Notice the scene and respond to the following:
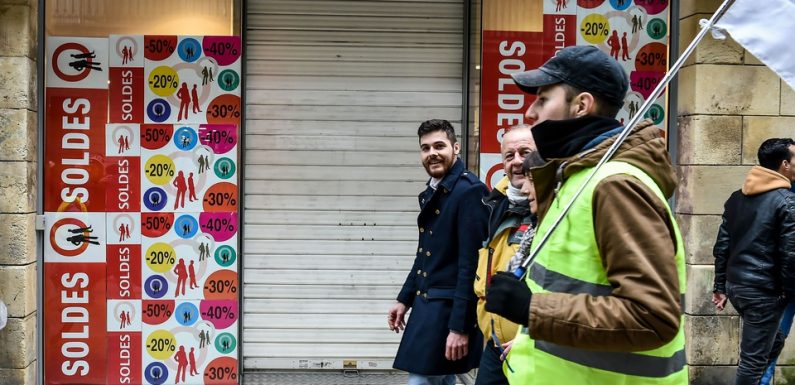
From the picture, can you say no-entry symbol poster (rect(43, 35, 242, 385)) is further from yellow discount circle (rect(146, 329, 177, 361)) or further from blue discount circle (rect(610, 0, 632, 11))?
blue discount circle (rect(610, 0, 632, 11))

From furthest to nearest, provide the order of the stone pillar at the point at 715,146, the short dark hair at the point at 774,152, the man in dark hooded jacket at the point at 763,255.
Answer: the stone pillar at the point at 715,146 < the short dark hair at the point at 774,152 < the man in dark hooded jacket at the point at 763,255

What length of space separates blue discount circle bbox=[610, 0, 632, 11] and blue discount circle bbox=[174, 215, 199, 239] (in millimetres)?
3585

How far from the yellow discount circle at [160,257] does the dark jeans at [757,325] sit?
13.4 feet

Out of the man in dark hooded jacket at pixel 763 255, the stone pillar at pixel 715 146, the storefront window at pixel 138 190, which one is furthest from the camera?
the storefront window at pixel 138 190

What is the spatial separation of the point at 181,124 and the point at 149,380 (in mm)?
1971

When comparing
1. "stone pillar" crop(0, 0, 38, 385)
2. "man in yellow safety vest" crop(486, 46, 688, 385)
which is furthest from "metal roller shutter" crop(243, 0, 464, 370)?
"man in yellow safety vest" crop(486, 46, 688, 385)

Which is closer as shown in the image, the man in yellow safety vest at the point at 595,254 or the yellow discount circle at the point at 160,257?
the man in yellow safety vest at the point at 595,254

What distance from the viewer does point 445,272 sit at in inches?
185

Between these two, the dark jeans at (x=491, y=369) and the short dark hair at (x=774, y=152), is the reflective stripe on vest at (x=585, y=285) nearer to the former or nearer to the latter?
the dark jeans at (x=491, y=369)

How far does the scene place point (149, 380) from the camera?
→ 22.0 feet

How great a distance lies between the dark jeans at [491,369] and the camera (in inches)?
152

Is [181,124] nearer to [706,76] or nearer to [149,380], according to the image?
[149,380]

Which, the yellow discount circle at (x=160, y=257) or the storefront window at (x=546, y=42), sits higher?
the storefront window at (x=546, y=42)

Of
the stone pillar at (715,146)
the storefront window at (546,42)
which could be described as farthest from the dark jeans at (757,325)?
the storefront window at (546,42)
